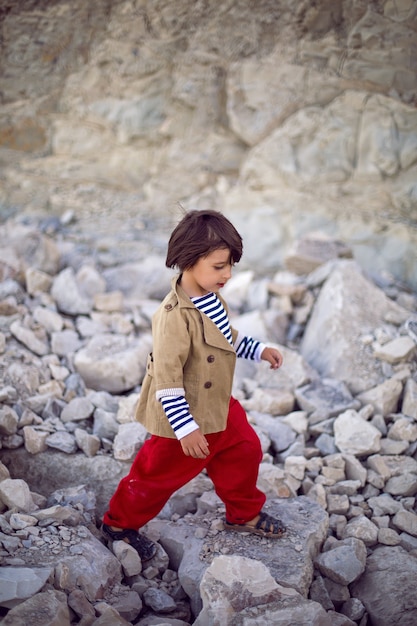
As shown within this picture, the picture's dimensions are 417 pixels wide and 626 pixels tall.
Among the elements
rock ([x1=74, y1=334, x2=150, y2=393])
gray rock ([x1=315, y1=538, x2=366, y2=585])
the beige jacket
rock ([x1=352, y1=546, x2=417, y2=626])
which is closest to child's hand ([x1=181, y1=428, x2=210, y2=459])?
the beige jacket

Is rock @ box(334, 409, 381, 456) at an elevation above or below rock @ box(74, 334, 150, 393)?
below

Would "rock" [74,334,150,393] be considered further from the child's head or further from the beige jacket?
the child's head

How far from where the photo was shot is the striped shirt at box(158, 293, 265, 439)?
1.59m

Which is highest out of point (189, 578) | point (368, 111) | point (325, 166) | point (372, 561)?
point (368, 111)

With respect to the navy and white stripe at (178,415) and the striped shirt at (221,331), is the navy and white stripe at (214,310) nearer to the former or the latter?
the striped shirt at (221,331)

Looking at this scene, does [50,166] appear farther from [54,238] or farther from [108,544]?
[108,544]

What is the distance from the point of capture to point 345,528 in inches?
78.9

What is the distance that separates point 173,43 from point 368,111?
160 cm

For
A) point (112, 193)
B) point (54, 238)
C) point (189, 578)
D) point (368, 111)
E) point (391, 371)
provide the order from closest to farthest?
point (189, 578), point (391, 371), point (368, 111), point (54, 238), point (112, 193)

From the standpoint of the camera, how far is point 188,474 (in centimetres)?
181

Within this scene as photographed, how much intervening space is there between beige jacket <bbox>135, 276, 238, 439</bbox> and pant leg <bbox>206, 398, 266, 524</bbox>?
0.13 meters

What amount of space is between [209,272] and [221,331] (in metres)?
0.22

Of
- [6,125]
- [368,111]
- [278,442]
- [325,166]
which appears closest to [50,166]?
[6,125]

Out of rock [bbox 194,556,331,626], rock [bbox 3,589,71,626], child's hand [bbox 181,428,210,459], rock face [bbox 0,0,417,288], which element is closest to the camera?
rock [bbox 3,589,71,626]
